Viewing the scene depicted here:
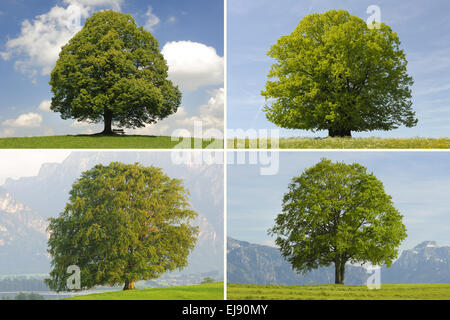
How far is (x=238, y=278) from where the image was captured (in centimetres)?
1766

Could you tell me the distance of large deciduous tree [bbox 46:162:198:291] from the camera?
20.7m

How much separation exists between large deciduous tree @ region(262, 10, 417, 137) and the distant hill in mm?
7660

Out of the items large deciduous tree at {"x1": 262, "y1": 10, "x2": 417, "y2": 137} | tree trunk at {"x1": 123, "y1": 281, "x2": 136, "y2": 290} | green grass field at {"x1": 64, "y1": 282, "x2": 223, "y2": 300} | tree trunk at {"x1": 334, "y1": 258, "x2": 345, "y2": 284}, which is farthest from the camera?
large deciduous tree at {"x1": 262, "y1": 10, "x2": 417, "y2": 137}

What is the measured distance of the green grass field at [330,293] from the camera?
16094 mm

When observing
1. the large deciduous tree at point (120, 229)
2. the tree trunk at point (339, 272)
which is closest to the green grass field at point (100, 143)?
the large deciduous tree at point (120, 229)

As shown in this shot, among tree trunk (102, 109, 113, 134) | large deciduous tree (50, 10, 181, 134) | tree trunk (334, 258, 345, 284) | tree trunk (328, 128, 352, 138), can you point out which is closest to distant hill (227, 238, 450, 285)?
tree trunk (334, 258, 345, 284)

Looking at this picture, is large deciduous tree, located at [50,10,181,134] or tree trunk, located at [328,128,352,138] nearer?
tree trunk, located at [328,128,352,138]

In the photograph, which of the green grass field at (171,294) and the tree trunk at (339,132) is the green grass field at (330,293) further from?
the tree trunk at (339,132)

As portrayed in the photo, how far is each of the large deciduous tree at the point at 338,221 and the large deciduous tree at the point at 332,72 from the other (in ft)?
12.2

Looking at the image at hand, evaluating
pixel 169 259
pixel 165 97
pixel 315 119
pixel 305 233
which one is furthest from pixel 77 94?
pixel 305 233

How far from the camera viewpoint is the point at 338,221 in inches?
848

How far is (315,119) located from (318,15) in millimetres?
6129

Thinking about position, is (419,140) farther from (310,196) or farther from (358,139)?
(310,196)

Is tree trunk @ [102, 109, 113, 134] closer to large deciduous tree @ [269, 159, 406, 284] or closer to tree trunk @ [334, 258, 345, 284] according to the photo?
large deciduous tree @ [269, 159, 406, 284]
